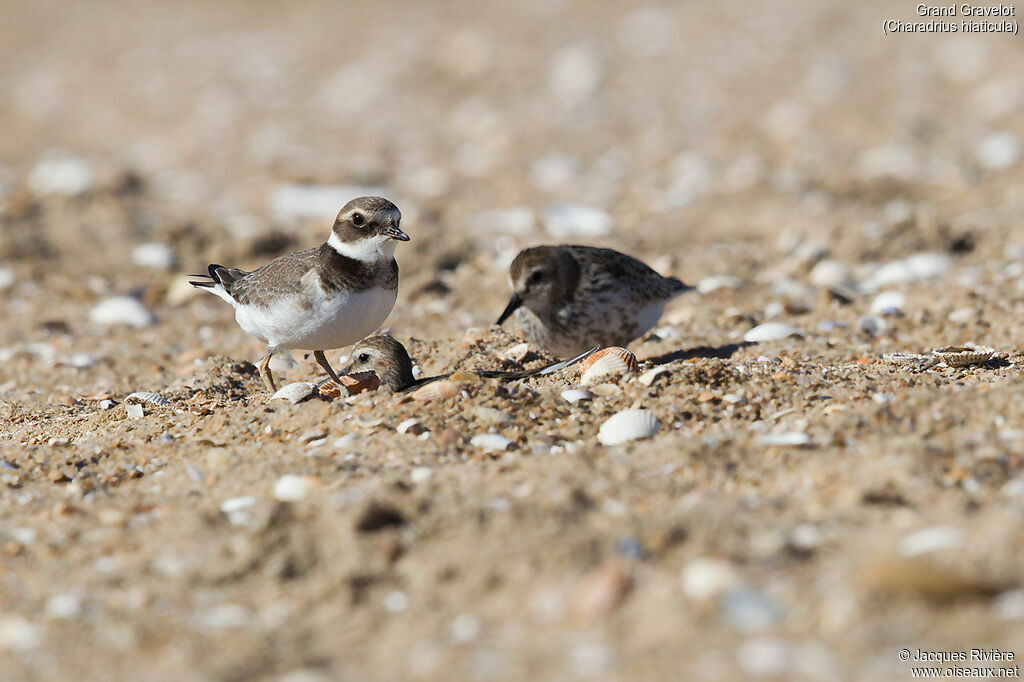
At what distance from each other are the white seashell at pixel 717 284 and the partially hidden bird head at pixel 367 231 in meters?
2.88

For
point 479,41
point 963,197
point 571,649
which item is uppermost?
point 479,41

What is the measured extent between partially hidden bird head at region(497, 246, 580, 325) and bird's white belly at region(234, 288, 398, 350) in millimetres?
674

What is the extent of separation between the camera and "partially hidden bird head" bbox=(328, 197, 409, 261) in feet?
17.3

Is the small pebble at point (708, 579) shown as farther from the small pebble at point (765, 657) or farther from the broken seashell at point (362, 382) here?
the broken seashell at point (362, 382)

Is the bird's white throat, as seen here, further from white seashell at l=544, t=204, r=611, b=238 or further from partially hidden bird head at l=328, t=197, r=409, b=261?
white seashell at l=544, t=204, r=611, b=238

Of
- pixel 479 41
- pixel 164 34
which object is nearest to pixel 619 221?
pixel 479 41

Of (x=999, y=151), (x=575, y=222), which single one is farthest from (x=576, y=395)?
(x=999, y=151)

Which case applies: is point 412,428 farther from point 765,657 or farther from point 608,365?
point 765,657

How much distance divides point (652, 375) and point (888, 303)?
2695mm

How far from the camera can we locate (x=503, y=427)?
14.9ft

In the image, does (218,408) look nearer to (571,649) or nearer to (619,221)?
(571,649)

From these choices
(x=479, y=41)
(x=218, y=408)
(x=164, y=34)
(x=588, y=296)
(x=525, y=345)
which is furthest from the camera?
(x=164, y=34)

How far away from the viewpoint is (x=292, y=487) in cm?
398

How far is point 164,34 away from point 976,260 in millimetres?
14235
